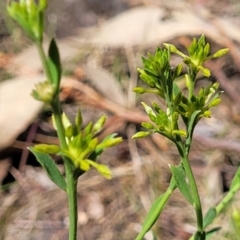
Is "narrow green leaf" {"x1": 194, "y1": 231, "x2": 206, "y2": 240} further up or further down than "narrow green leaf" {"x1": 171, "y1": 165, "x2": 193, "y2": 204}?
further down

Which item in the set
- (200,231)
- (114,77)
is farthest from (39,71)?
(200,231)

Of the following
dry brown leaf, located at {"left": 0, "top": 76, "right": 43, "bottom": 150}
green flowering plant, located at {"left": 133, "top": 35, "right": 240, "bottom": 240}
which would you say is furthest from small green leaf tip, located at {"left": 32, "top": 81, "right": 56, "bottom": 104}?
dry brown leaf, located at {"left": 0, "top": 76, "right": 43, "bottom": 150}

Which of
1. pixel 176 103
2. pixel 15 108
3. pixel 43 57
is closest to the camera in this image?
pixel 43 57

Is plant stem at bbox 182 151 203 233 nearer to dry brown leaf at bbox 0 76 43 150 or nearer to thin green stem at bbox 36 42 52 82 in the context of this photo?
thin green stem at bbox 36 42 52 82

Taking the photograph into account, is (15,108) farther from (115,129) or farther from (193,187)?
(193,187)

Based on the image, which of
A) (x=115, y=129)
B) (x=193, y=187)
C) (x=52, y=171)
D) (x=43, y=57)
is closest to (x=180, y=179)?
(x=193, y=187)

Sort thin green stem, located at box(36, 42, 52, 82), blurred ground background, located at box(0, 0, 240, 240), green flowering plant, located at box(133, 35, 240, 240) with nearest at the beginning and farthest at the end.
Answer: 1. thin green stem, located at box(36, 42, 52, 82)
2. green flowering plant, located at box(133, 35, 240, 240)
3. blurred ground background, located at box(0, 0, 240, 240)

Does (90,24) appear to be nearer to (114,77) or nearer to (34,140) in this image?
(114,77)
